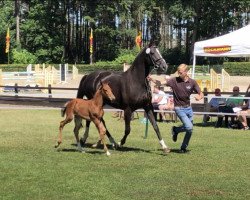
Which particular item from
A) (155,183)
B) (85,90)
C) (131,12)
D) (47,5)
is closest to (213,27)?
(131,12)

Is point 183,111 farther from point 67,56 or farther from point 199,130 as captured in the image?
point 67,56

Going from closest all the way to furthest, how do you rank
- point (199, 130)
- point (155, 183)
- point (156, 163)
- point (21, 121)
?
point (155, 183) → point (156, 163) → point (199, 130) → point (21, 121)

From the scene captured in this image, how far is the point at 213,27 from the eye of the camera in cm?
6988

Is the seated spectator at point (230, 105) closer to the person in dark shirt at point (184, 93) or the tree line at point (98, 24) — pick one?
the person in dark shirt at point (184, 93)

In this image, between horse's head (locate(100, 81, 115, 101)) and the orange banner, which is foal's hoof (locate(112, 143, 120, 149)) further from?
the orange banner

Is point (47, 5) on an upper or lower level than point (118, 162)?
upper

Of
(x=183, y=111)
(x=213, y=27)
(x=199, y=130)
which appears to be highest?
(x=213, y=27)

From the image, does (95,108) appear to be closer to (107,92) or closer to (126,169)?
(107,92)

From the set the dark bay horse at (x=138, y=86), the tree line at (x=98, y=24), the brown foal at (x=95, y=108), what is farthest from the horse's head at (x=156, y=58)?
the tree line at (x=98, y=24)

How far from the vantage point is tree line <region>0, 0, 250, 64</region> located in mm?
68562

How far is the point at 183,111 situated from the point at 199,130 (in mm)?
5625

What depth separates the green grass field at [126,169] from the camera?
754 cm

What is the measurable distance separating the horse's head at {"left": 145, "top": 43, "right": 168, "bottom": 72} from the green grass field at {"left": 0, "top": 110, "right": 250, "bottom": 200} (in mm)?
1847

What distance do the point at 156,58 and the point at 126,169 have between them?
3.05m
